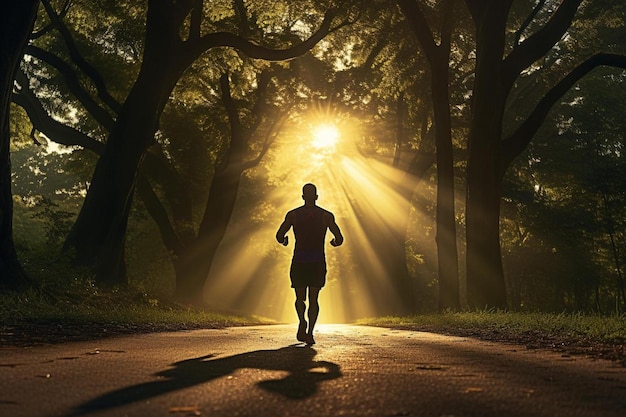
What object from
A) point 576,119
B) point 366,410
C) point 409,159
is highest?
point 576,119

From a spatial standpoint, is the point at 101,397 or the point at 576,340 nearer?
the point at 101,397

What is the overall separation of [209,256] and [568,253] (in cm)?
1912

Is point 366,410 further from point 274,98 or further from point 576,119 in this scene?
point 576,119

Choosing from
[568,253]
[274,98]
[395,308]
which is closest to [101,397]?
[274,98]

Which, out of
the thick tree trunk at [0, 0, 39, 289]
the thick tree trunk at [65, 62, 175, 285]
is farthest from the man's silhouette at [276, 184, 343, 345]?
the thick tree trunk at [65, 62, 175, 285]

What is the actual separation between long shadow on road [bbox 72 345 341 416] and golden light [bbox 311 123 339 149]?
23.9 m

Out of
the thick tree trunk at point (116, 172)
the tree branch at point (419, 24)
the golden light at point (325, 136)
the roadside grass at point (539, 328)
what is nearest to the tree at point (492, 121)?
the roadside grass at point (539, 328)

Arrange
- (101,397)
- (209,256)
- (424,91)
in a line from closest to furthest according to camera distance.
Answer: (101,397), (424,91), (209,256)

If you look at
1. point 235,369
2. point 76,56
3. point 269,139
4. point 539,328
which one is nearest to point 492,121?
point 539,328

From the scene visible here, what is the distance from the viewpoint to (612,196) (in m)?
36.9

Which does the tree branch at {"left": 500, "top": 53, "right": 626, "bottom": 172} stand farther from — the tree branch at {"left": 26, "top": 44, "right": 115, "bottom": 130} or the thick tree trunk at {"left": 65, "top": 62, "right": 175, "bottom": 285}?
the tree branch at {"left": 26, "top": 44, "right": 115, "bottom": 130}

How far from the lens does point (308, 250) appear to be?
36.3 feet

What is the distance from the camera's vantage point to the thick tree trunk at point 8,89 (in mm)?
13039

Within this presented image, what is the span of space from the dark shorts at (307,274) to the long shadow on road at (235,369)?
5.08 ft
